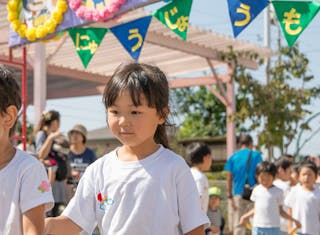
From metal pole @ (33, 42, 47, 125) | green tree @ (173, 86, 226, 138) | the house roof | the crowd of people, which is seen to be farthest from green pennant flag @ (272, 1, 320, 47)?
green tree @ (173, 86, 226, 138)

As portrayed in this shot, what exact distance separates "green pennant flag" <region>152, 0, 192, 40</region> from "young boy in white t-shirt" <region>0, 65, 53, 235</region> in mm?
4634

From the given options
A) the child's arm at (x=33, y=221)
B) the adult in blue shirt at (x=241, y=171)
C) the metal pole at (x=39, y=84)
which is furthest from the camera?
the metal pole at (x=39, y=84)

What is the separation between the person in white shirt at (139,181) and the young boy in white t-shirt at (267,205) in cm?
481

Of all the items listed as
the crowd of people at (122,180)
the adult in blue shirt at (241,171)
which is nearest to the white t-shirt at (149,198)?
Result: the crowd of people at (122,180)

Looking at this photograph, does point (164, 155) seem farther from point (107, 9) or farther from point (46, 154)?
point (107, 9)

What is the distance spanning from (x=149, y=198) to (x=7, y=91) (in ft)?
2.10

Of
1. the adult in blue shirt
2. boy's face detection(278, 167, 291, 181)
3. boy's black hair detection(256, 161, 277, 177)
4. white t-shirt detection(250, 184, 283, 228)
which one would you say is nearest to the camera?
white t-shirt detection(250, 184, 283, 228)

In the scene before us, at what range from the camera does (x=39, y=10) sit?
27.8 ft

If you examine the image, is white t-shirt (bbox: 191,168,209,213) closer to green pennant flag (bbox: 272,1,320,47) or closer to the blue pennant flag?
green pennant flag (bbox: 272,1,320,47)

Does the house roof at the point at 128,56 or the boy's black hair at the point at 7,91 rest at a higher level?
the house roof at the point at 128,56

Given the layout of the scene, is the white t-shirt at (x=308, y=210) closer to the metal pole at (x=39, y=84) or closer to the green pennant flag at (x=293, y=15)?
the green pennant flag at (x=293, y=15)

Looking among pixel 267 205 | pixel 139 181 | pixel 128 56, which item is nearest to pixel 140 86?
pixel 139 181

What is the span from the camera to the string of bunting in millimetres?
6281

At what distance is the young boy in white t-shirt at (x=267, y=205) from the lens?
725 centimetres
